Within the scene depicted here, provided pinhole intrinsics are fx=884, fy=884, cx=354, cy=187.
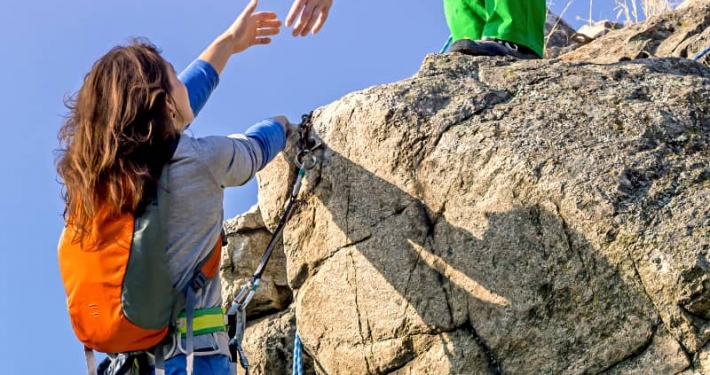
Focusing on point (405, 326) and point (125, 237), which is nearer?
point (125, 237)

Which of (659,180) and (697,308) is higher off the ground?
(659,180)

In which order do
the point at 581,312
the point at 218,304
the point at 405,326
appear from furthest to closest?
the point at 405,326
the point at 581,312
the point at 218,304

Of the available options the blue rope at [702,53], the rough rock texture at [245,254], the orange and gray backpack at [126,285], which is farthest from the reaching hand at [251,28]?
the blue rope at [702,53]

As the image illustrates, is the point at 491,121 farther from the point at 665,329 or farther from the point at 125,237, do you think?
the point at 125,237

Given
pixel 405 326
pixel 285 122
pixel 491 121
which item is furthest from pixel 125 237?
pixel 491 121

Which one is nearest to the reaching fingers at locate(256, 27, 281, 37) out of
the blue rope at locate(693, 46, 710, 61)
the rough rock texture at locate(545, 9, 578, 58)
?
the blue rope at locate(693, 46, 710, 61)

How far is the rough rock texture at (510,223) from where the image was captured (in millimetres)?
4664

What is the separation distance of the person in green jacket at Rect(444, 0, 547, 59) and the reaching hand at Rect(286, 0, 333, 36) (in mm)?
1352

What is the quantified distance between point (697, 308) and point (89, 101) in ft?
10.5

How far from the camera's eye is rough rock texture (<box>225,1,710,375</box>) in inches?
184

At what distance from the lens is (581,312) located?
4754 millimetres

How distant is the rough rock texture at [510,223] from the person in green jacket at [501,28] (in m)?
0.41

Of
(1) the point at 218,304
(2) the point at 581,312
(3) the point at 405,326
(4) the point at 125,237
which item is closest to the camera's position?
(4) the point at 125,237

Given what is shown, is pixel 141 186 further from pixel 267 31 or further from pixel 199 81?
pixel 267 31
